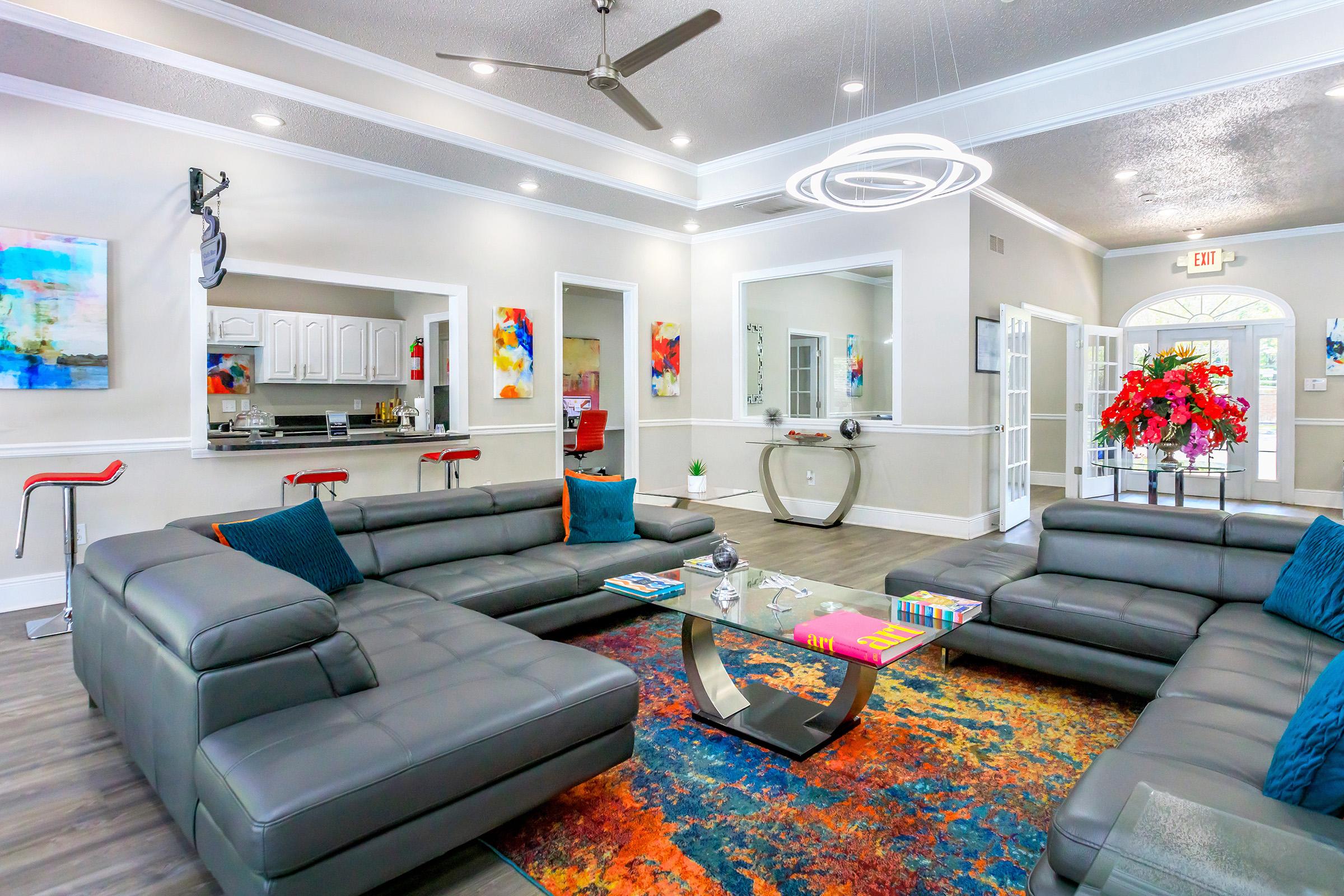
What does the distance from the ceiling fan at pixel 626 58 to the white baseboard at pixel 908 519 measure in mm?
3119

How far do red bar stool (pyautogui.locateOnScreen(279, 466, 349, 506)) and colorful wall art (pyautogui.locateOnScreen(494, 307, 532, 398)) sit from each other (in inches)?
62.0

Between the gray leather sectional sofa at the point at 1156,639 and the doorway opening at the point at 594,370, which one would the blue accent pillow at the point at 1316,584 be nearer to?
the gray leather sectional sofa at the point at 1156,639

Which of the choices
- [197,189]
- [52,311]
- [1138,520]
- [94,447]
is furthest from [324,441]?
[1138,520]

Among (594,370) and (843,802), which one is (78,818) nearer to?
(843,802)

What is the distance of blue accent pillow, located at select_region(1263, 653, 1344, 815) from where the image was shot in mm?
1284

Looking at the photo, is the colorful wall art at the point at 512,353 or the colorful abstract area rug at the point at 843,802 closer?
the colorful abstract area rug at the point at 843,802

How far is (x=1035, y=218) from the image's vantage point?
6969 mm

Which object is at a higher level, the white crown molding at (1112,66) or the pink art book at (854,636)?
the white crown molding at (1112,66)

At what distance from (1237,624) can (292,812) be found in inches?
118

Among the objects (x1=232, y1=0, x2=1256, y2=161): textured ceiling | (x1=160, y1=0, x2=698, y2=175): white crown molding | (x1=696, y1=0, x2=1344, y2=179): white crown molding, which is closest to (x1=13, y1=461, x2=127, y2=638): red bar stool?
(x1=160, y1=0, x2=698, y2=175): white crown molding

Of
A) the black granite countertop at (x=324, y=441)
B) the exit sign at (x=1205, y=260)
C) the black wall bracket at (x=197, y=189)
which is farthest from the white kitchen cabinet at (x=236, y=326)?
the exit sign at (x=1205, y=260)

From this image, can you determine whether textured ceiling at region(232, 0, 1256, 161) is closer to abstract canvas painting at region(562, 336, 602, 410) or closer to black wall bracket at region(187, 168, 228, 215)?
black wall bracket at region(187, 168, 228, 215)

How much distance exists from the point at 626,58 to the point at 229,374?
5.64m

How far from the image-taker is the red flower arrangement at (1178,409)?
3553mm
